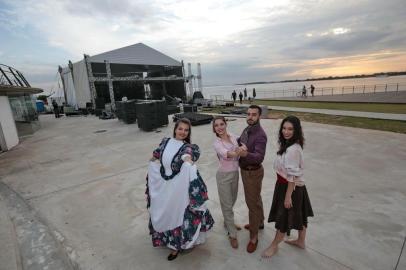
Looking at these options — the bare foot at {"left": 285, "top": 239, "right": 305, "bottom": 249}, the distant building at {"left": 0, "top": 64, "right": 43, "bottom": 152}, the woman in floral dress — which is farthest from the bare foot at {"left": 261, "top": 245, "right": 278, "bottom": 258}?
the distant building at {"left": 0, "top": 64, "right": 43, "bottom": 152}

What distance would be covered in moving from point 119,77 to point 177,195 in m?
23.2

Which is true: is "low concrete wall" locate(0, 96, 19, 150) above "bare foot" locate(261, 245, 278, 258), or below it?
above

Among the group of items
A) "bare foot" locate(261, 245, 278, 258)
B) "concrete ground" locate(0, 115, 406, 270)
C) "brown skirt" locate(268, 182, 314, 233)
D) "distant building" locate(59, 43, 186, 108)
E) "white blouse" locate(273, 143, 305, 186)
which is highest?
"distant building" locate(59, 43, 186, 108)

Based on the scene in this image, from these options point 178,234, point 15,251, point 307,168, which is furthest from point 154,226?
point 307,168

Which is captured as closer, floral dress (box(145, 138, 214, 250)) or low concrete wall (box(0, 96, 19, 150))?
floral dress (box(145, 138, 214, 250))

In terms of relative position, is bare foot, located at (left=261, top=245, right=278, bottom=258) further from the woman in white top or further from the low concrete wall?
the low concrete wall

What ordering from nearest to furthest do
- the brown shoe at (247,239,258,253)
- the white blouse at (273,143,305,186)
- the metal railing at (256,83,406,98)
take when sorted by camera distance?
1. the white blouse at (273,143,305,186)
2. the brown shoe at (247,239,258,253)
3. the metal railing at (256,83,406,98)

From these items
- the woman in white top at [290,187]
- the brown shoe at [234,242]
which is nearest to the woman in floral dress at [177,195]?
the brown shoe at [234,242]

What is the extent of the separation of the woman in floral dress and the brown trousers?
1.52 feet

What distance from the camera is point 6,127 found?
355 inches

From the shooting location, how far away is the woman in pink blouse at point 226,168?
96.2 inches

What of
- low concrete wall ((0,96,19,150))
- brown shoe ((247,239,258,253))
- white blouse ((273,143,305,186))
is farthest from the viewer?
low concrete wall ((0,96,19,150))

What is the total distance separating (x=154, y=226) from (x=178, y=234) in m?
0.27

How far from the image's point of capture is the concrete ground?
98.7 inches
